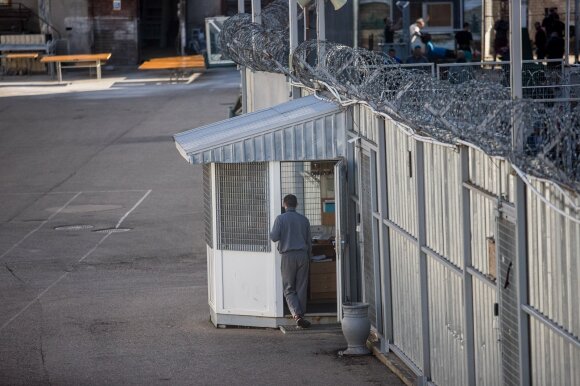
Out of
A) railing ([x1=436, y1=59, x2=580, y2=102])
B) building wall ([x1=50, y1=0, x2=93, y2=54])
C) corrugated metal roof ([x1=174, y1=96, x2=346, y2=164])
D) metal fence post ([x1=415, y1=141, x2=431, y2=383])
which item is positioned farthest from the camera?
building wall ([x1=50, y1=0, x2=93, y2=54])

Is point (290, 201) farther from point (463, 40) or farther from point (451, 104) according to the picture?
point (463, 40)

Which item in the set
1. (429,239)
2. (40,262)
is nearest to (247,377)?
(429,239)

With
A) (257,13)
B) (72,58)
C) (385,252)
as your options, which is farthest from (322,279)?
(72,58)

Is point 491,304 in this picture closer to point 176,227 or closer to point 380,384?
point 380,384

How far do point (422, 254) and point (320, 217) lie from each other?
3.95 metres

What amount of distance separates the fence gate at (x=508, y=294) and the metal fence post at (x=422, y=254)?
2297 mm

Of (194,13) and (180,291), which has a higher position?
(194,13)

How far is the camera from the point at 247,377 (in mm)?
13219

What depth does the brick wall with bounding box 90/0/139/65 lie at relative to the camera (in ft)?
185

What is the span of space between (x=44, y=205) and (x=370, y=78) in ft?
43.8

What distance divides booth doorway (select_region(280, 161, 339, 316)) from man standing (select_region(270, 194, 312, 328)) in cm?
46

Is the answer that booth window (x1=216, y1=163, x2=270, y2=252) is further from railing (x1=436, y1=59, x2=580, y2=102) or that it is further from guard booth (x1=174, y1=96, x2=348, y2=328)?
railing (x1=436, y1=59, x2=580, y2=102)

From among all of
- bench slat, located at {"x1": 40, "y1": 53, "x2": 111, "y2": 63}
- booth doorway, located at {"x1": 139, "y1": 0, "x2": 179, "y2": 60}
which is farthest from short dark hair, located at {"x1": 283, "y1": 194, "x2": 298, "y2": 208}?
booth doorway, located at {"x1": 139, "y1": 0, "x2": 179, "y2": 60}

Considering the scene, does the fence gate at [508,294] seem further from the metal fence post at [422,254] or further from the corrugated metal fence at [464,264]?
the metal fence post at [422,254]
